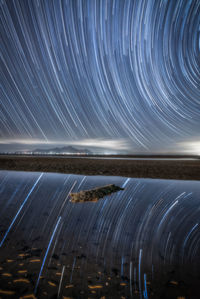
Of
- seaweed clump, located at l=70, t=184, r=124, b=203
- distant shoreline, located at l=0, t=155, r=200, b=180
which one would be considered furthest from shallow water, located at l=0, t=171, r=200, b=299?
distant shoreline, located at l=0, t=155, r=200, b=180

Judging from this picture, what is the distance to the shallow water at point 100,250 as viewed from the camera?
9.93 feet

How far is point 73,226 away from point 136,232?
2294 millimetres

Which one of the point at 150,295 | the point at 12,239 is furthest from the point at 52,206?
the point at 150,295

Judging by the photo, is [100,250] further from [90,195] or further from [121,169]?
[121,169]

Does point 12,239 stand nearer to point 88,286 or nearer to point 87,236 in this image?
point 87,236

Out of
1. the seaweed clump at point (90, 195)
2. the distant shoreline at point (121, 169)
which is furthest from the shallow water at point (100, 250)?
the distant shoreline at point (121, 169)

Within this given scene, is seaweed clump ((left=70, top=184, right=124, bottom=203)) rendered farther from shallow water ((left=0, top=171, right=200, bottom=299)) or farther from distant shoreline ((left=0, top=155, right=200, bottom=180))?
distant shoreline ((left=0, top=155, right=200, bottom=180))

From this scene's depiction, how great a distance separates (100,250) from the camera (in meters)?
4.39

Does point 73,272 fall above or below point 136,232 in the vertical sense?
below

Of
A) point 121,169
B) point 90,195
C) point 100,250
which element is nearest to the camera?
point 100,250

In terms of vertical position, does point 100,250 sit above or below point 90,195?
below

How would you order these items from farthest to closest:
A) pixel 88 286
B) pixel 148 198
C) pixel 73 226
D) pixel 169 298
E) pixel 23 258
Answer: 1. pixel 148 198
2. pixel 73 226
3. pixel 23 258
4. pixel 88 286
5. pixel 169 298

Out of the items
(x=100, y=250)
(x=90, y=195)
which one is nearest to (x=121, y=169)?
(x=90, y=195)

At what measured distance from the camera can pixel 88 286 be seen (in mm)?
3035
